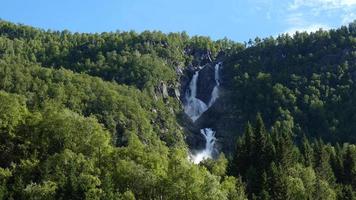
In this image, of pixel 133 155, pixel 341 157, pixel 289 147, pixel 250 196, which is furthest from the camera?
pixel 341 157

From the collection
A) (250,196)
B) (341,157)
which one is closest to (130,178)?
(250,196)

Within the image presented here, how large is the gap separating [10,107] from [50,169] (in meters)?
15.8

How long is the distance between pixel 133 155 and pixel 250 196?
2814cm

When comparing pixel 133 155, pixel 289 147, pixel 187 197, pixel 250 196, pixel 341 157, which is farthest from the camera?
pixel 341 157

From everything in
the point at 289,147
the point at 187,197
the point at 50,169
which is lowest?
the point at 187,197

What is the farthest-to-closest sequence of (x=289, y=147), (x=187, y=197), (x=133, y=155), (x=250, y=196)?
(x=289, y=147) → (x=250, y=196) → (x=133, y=155) → (x=187, y=197)

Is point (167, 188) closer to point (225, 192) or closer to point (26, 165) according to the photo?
point (225, 192)

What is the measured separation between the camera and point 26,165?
9000 cm

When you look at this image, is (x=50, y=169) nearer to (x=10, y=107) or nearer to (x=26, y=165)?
(x=26, y=165)

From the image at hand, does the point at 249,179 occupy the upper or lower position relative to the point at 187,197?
upper

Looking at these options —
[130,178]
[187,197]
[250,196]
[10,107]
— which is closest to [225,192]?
[187,197]

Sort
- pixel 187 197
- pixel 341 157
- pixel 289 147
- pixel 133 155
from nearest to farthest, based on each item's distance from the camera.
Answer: pixel 187 197 → pixel 133 155 → pixel 289 147 → pixel 341 157

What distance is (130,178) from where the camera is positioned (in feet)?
291

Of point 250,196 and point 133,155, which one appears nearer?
point 133,155
